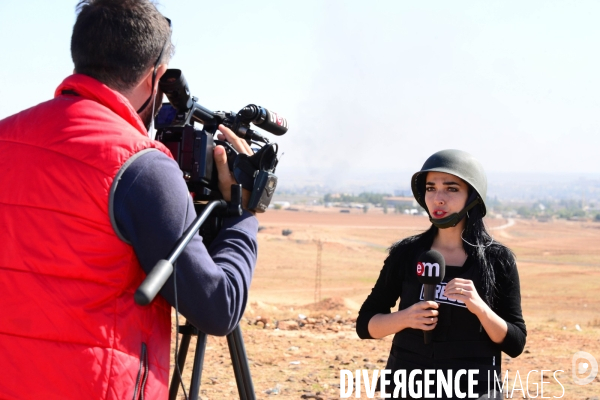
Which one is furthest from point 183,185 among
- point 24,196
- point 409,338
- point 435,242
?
point 435,242

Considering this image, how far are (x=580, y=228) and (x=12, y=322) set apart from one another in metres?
80.5

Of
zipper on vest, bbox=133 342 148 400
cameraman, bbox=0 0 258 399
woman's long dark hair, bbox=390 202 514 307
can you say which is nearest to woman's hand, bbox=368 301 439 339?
woman's long dark hair, bbox=390 202 514 307

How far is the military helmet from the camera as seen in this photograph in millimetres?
3502

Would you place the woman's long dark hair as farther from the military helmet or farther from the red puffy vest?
the red puffy vest

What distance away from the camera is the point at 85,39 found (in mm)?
2068

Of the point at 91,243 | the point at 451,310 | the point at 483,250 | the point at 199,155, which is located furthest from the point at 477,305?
the point at 91,243

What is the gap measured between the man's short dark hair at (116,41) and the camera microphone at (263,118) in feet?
3.07

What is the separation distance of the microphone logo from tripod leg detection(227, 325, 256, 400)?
94 cm

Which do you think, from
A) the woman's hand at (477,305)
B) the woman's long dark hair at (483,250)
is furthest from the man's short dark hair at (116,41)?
the woman's long dark hair at (483,250)

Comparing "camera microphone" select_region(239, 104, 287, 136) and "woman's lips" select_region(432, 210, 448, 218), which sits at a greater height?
"camera microphone" select_region(239, 104, 287, 136)

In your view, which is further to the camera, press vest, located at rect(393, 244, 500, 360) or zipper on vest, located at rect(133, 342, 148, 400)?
press vest, located at rect(393, 244, 500, 360)

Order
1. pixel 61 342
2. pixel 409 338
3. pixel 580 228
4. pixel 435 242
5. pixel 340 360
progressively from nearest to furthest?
pixel 61 342 < pixel 409 338 < pixel 435 242 < pixel 340 360 < pixel 580 228

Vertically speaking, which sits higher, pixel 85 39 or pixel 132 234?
pixel 85 39

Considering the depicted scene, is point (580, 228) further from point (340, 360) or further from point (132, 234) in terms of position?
point (132, 234)
